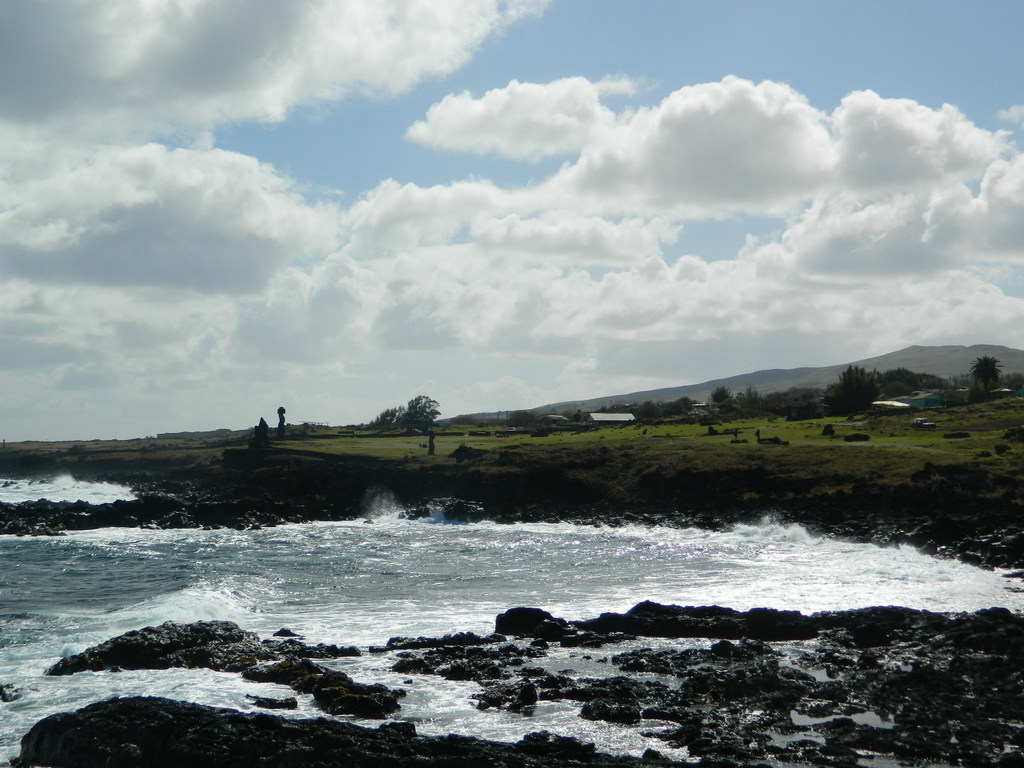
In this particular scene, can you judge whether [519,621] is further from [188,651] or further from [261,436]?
[261,436]

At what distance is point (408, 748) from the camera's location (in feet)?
49.1

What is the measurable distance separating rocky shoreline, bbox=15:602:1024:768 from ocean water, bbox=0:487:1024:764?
690 millimetres

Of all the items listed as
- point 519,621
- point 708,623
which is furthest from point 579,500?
point 708,623

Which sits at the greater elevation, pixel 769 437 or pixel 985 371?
pixel 985 371

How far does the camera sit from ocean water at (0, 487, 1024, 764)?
20219 mm

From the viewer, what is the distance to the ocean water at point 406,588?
796 inches

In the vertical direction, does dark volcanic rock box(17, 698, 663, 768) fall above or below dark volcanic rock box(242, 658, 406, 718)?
above

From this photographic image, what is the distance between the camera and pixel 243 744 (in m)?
14.8

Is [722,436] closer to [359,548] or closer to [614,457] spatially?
[614,457]

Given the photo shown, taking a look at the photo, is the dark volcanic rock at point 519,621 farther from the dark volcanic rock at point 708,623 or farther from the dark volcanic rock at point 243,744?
the dark volcanic rock at point 243,744

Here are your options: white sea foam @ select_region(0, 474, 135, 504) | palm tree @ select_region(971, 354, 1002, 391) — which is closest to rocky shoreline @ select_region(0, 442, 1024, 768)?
white sea foam @ select_region(0, 474, 135, 504)

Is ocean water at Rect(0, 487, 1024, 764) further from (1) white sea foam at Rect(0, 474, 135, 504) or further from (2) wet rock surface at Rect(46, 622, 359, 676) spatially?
(1) white sea foam at Rect(0, 474, 135, 504)

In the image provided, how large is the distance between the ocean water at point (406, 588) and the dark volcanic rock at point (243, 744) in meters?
1.26

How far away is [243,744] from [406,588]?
64.7 ft
